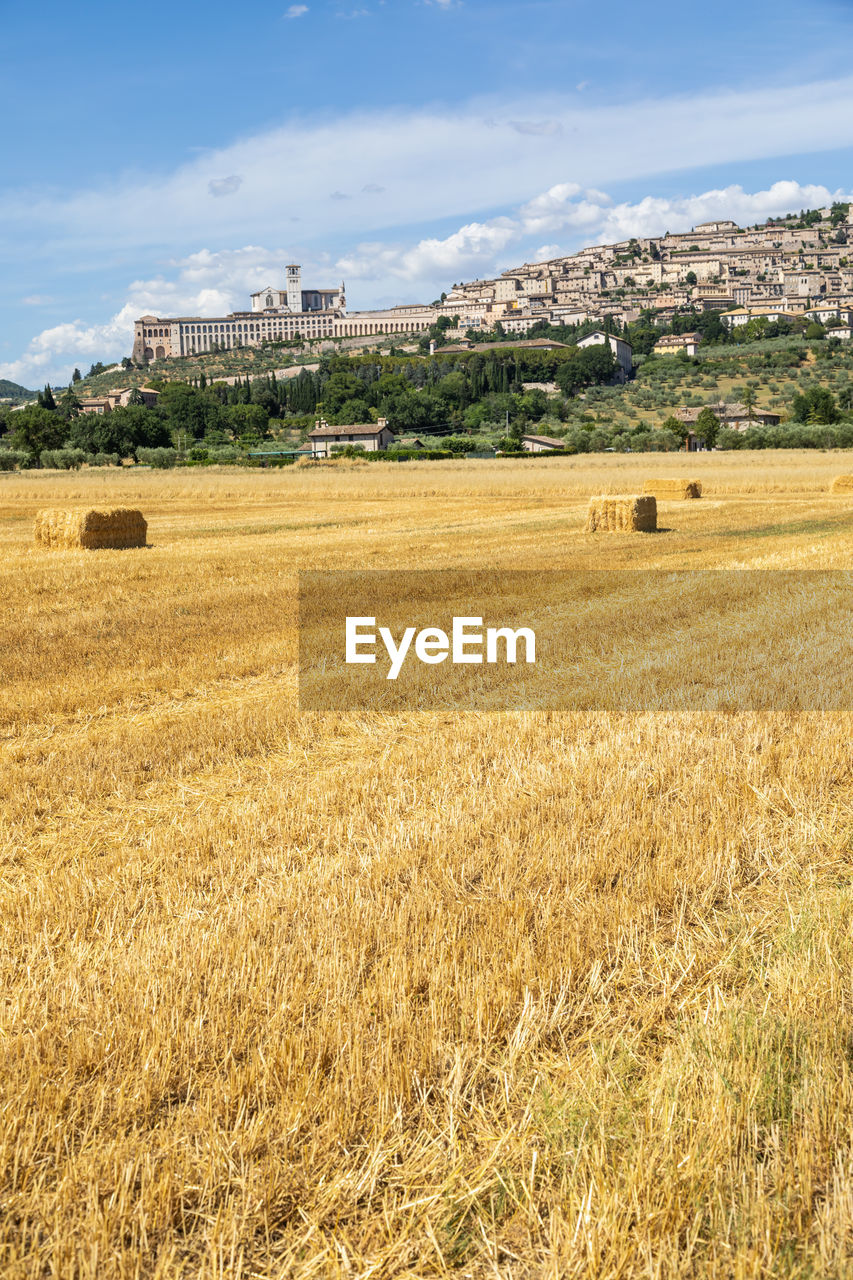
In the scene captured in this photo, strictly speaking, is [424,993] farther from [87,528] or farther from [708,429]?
[708,429]

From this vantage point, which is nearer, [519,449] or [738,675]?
[738,675]

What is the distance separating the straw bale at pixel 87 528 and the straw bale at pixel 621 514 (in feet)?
41.2

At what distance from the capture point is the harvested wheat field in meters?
3.18

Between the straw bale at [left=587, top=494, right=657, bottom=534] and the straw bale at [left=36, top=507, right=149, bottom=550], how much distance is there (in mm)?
12554

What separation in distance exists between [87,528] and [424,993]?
2391cm

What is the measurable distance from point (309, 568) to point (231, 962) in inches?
687

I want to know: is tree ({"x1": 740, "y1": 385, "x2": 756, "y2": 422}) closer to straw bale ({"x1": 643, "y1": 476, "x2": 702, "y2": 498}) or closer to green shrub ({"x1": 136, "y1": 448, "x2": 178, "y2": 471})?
green shrub ({"x1": 136, "y1": 448, "x2": 178, "y2": 471})

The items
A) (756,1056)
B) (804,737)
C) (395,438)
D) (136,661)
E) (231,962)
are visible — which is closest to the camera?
(756,1056)

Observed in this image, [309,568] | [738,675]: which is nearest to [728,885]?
[738,675]

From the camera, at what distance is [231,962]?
4.72 m

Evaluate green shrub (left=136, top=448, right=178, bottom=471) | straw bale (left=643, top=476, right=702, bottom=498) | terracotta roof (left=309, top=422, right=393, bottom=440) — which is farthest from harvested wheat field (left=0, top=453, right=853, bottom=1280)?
terracotta roof (left=309, top=422, right=393, bottom=440)

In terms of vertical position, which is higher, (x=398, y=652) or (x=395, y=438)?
(x=395, y=438)

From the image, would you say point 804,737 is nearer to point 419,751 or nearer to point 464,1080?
point 419,751

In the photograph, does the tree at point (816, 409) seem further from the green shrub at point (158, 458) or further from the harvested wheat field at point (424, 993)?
the harvested wheat field at point (424, 993)
